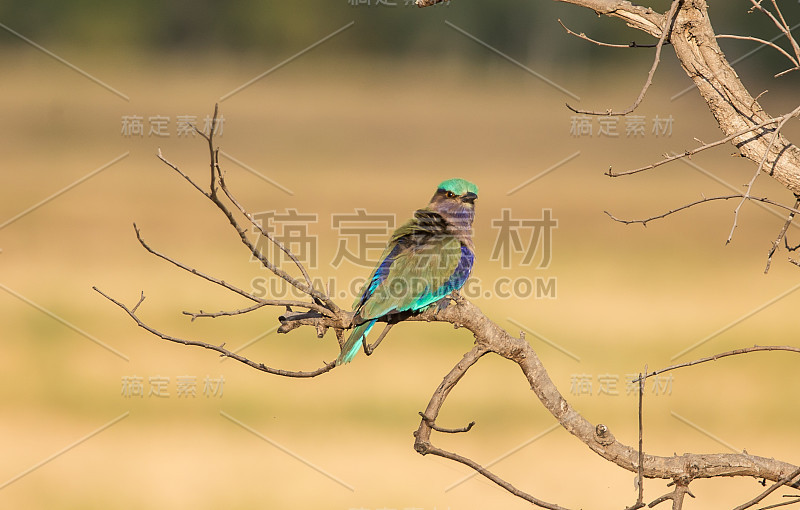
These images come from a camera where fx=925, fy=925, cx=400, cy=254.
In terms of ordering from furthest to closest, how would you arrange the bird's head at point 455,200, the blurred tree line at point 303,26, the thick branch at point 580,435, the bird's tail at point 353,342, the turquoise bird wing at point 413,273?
the blurred tree line at point 303,26 < the bird's head at point 455,200 < the turquoise bird wing at point 413,273 < the bird's tail at point 353,342 < the thick branch at point 580,435

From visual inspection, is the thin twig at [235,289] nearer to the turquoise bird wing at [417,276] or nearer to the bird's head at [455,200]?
the turquoise bird wing at [417,276]

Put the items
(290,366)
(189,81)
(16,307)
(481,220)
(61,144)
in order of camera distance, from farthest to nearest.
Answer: (189,81), (61,144), (481,220), (16,307), (290,366)

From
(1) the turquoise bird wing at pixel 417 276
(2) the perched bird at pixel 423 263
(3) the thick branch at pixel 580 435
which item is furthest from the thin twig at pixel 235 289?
(1) the turquoise bird wing at pixel 417 276

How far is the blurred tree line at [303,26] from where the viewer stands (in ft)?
95.3

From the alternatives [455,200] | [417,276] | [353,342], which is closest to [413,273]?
[417,276]

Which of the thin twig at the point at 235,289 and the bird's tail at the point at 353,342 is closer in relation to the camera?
the thin twig at the point at 235,289

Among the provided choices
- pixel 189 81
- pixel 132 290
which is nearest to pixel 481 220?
pixel 132 290

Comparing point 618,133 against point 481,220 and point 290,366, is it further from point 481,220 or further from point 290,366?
point 290,366

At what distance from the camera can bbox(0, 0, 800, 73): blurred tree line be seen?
95.3 feet

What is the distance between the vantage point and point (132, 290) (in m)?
12.3

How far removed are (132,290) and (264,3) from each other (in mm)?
19549

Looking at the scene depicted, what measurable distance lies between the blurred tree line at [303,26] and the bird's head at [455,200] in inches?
924

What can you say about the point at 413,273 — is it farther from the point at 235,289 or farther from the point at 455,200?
the point at 235,289

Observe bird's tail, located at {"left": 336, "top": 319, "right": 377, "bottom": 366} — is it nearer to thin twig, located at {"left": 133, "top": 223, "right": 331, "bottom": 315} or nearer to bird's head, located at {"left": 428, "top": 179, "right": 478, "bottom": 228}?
thin twig, located at {"left": 133, "top": 223, "right": 331, "bottom": 315}
